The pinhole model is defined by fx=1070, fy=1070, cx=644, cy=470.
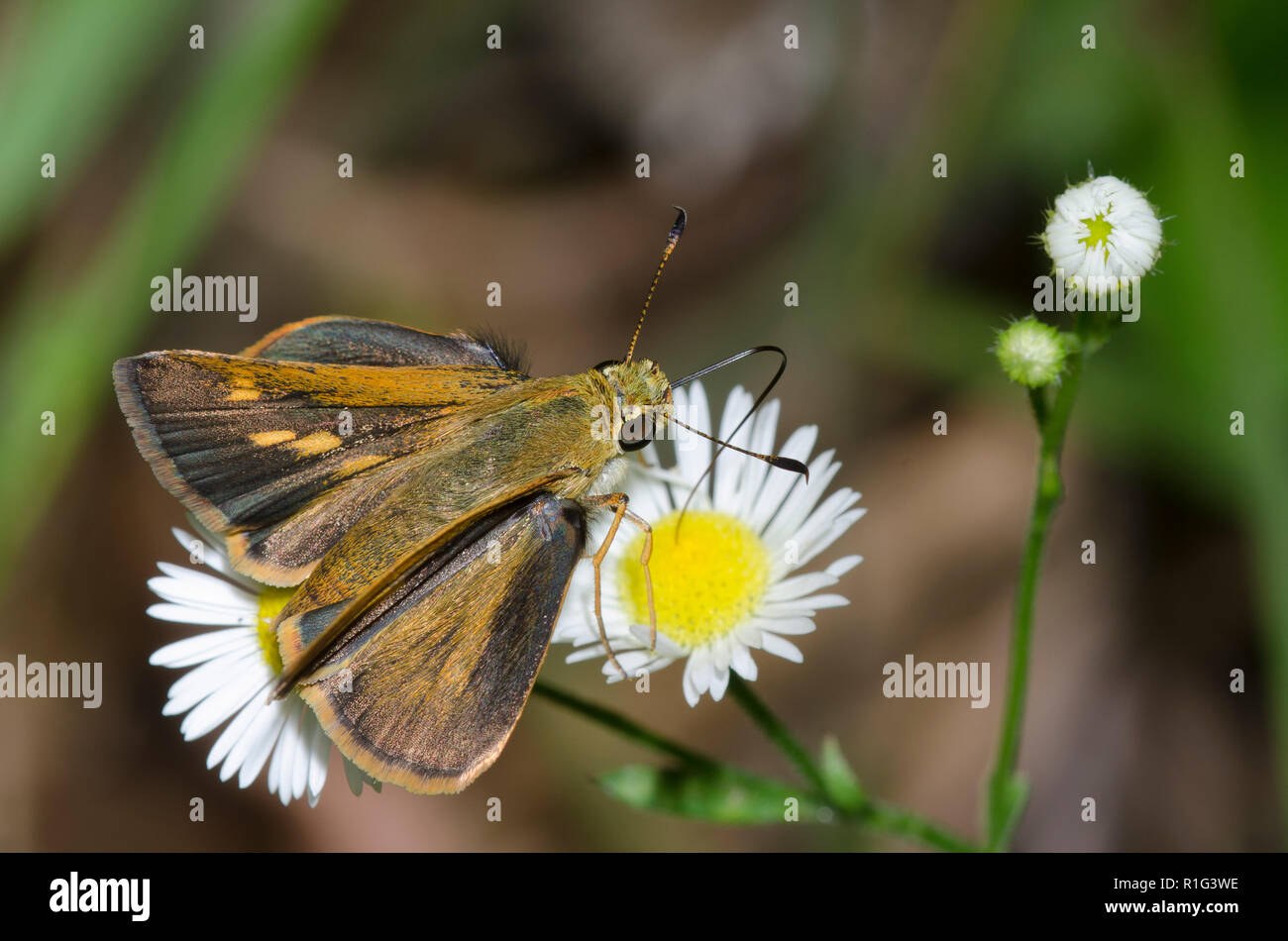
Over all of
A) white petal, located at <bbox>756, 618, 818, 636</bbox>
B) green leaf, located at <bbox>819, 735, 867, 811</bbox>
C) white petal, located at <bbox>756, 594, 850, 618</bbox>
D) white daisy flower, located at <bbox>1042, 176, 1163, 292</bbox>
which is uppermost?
white daisy flower, located at <bbox>1042, 176, 1163, 292</bbox>

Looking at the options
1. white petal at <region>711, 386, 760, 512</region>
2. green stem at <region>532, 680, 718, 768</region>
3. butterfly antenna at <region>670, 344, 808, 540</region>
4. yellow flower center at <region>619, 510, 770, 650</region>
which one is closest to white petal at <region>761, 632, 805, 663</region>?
yellow flower center at <region>619, 510, 770, 650</region>

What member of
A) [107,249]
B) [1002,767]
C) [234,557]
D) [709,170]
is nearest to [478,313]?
[709,170]

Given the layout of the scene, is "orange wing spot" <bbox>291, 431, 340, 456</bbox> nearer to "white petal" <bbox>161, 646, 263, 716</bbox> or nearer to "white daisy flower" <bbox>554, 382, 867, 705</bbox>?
"white petal" <bbox>161, 646, 263, 716</bbox>

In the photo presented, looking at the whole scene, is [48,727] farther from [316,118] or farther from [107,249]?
[316,118]

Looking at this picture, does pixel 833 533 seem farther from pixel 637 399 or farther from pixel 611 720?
pixel 611 720

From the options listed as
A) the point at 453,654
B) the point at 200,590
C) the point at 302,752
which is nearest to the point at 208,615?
the point at 200,590
